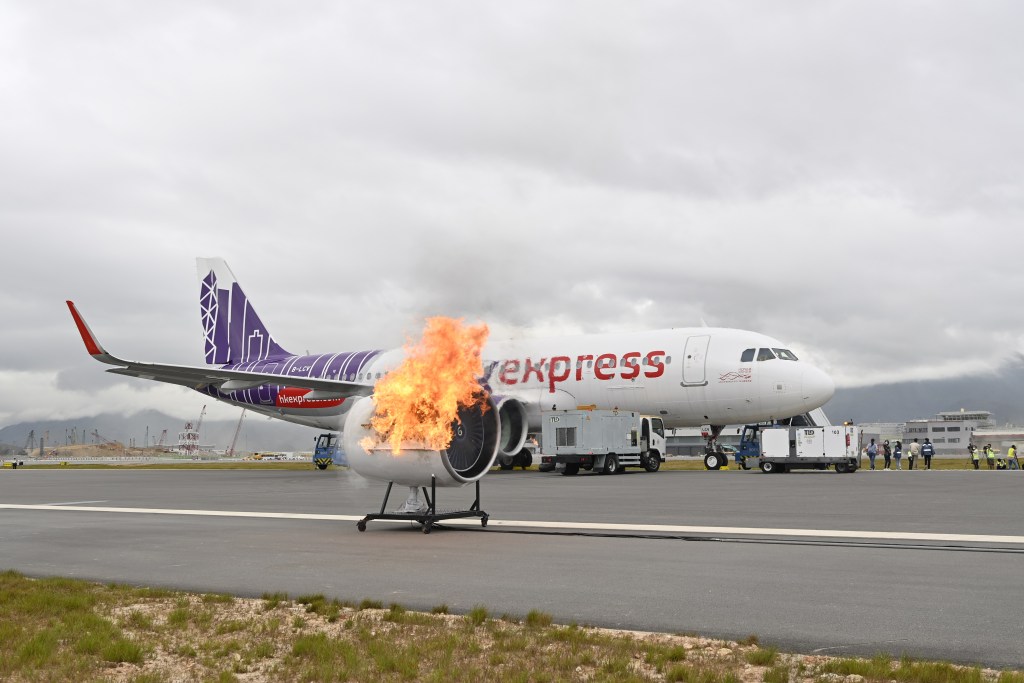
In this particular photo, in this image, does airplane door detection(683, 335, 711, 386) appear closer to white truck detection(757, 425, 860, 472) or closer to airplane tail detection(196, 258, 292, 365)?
white truck detection(757, 425, 860, 472)

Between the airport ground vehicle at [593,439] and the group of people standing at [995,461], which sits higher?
the airport ground vehicle at [593,439]

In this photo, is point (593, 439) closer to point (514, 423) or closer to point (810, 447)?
point (514, 423)

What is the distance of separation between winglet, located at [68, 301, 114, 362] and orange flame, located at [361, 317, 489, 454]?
68.4 ft

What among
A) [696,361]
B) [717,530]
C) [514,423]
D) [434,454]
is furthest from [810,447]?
[434,454]

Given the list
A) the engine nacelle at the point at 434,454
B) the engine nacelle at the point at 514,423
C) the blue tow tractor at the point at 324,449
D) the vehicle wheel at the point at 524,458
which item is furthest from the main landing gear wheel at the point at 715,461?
the engine nacelle at the point at 434,454

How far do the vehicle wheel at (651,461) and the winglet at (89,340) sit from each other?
21.4m

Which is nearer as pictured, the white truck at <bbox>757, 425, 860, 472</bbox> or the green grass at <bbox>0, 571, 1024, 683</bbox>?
the green grass at <bbox>0, 571, 1024, 683</bbox>

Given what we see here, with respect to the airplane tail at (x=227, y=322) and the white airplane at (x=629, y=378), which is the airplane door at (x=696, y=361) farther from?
the airplane tail at (x=227, y=322)

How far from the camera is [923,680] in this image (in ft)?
17.9

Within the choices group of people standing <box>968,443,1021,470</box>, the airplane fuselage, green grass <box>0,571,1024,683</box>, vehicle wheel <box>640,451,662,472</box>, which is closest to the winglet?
the airplane fuselage

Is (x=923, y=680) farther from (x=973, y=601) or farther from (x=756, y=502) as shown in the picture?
(x=756, y=502)

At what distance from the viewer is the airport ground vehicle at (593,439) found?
35000 mm

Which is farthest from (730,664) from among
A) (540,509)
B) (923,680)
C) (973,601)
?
(540,509)

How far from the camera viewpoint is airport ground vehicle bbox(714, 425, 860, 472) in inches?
1404
